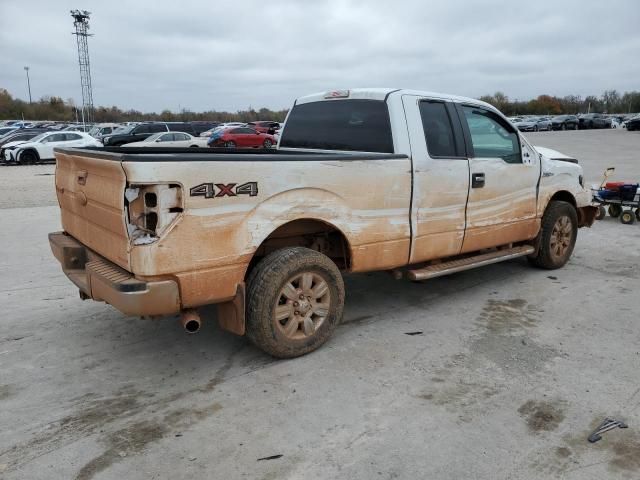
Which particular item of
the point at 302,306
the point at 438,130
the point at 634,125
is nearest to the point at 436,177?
the point at 438,130

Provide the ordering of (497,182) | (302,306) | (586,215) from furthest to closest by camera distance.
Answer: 1. (586,215)
2. (497,182)
3. (302,306)

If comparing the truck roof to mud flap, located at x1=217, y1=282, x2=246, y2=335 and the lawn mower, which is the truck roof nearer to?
mud flap, located at x1=217, y1=282, x2=246, y2=335

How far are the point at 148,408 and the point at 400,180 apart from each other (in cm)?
256

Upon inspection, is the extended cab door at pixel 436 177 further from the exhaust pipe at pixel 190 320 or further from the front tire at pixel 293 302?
the exhaust pipe at pixel 190 320

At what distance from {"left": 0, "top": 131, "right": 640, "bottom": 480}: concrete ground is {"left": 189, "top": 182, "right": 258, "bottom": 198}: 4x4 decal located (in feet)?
4.27

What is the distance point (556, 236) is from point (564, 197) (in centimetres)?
52

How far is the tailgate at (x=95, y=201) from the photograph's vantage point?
3.30m

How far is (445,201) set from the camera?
192 inches

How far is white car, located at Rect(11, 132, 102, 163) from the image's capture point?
77.4ft

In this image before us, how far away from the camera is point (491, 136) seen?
216 inches

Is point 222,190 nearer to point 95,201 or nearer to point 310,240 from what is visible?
point 95,201

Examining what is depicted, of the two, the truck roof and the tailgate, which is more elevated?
the truck roof

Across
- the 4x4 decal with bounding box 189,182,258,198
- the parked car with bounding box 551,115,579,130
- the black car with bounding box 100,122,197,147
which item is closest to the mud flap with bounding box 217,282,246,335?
the 4x4 decal with bounding box 189,182,258,198

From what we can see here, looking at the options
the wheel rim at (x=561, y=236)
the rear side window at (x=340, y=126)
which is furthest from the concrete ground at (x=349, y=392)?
the rear side window at (x=340, y=126)
